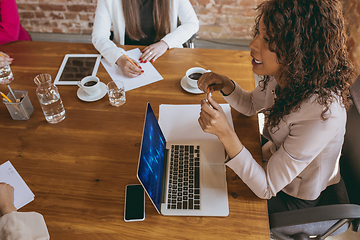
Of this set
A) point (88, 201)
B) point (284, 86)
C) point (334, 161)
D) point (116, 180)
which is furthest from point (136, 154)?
point (334, 161)

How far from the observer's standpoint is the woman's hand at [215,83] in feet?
3.83

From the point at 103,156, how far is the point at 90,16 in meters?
2.44

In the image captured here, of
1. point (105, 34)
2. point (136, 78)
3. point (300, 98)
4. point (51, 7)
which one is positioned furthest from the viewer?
point (51, 7)

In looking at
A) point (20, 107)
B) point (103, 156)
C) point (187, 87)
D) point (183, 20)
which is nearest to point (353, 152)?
point (187, 87)

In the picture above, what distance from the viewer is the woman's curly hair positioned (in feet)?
2.48

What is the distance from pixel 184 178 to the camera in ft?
3.05

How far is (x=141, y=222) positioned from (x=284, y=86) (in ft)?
2.31

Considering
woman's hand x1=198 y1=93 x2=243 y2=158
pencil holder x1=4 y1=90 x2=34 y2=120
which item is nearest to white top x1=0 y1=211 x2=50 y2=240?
pencil holder x1=4 y1=90 x2=34 y2=120

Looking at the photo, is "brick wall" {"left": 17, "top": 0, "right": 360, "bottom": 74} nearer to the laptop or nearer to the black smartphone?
the laptop

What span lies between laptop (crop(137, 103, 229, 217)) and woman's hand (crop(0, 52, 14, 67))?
942mm

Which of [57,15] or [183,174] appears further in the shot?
[57,15]

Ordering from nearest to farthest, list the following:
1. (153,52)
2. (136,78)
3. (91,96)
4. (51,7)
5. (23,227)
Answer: (23,227), (91,96), (136,78), (153,52), (51,7)

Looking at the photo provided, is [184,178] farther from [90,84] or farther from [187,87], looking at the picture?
[90,84]

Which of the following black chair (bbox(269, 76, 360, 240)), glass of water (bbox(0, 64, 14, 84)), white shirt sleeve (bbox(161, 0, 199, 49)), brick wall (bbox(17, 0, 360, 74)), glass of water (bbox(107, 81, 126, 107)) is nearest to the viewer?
black chair (bbox(269, 76, 360, 240))
